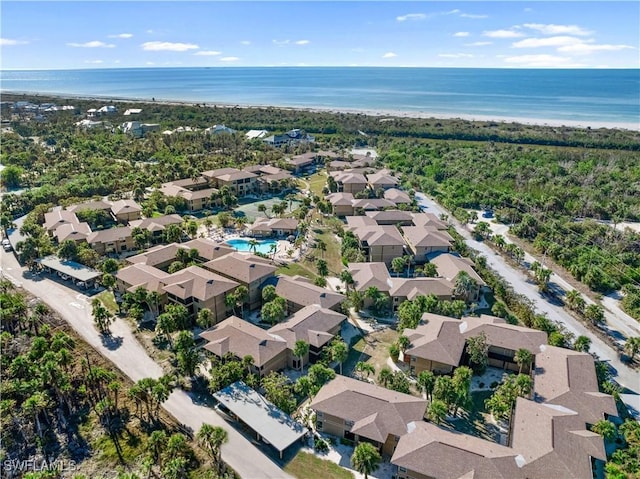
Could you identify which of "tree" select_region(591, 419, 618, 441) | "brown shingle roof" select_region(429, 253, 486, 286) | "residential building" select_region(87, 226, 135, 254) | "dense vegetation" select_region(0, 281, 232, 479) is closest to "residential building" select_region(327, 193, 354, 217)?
"brown shingle roof" select_region(429, 253, 486, 286)

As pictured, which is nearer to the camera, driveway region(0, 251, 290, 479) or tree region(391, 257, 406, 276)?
driveway region(0, 251, 290, 479)

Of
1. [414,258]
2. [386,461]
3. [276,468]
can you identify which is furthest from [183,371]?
[414,258]

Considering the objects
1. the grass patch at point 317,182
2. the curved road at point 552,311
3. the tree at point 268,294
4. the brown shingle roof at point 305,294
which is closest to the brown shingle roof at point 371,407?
the brown shingle roof at point 305,294

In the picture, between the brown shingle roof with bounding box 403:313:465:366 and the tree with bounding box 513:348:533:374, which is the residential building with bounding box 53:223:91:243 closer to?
the brown shingle roof with bounding box 403:313:465:366

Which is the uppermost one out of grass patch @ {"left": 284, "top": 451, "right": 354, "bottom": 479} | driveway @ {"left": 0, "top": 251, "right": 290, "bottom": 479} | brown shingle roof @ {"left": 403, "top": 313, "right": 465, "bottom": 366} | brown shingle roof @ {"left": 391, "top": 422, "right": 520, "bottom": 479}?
brown shingle roof @ {"left": 403, "top": 313, "right": 465, "bottom": 366}

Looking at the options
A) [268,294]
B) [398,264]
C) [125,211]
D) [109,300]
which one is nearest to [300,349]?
[268,294]

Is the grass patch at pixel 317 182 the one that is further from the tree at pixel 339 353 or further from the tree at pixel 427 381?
the tree at pixel 427 381

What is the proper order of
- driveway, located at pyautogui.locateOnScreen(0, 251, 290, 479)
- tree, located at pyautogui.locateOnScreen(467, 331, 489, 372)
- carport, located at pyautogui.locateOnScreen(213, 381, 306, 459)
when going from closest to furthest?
driveway, located at pyautogui.locateOnScreen(0, 251, 290, 479) → carport, located at pyautogui.locateOnScreen(213, 381, 306, 459) → tree, located at pyautogui.locateOnScreen(467, 331, 489, 372)

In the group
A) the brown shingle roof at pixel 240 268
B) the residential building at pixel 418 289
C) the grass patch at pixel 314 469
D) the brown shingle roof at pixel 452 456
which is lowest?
the grass patch at pixel 314 469
